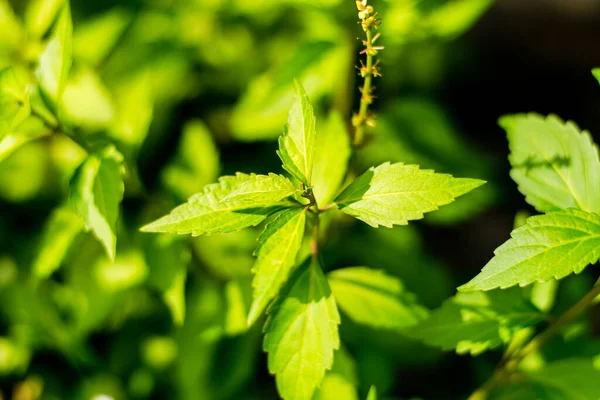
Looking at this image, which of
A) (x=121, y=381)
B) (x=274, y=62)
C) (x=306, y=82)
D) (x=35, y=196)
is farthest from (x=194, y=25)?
(x=121, y=381)

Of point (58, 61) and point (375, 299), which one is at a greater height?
point (58, 61)

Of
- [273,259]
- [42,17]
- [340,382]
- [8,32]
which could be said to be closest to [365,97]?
[273,259]

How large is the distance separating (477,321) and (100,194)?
1138mm

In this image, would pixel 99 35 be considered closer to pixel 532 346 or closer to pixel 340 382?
pixel 340 382

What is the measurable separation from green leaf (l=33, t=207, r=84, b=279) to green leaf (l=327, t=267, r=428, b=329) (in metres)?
0.88

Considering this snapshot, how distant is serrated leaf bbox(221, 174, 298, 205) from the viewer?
124cm

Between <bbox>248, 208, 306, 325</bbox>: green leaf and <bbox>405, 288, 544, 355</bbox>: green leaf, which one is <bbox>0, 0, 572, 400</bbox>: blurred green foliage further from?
<bbox>248, 208, 306, 325</bbox>: green leaf

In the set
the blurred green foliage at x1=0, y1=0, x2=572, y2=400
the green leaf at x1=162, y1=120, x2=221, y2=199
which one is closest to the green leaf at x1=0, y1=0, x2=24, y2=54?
the blurred green foliage at x1=0, y1=0, x2=572, y2=400

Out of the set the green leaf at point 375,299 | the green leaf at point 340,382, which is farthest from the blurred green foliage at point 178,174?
the green leaf at point 375,299

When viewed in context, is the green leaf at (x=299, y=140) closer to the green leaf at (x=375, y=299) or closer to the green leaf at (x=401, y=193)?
the green leaf at (x=401, y=193)

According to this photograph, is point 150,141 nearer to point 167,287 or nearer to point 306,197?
point 167,287

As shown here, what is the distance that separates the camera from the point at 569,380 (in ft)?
5.16

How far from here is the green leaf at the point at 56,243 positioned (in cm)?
176

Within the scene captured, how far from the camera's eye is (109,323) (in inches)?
95.7
